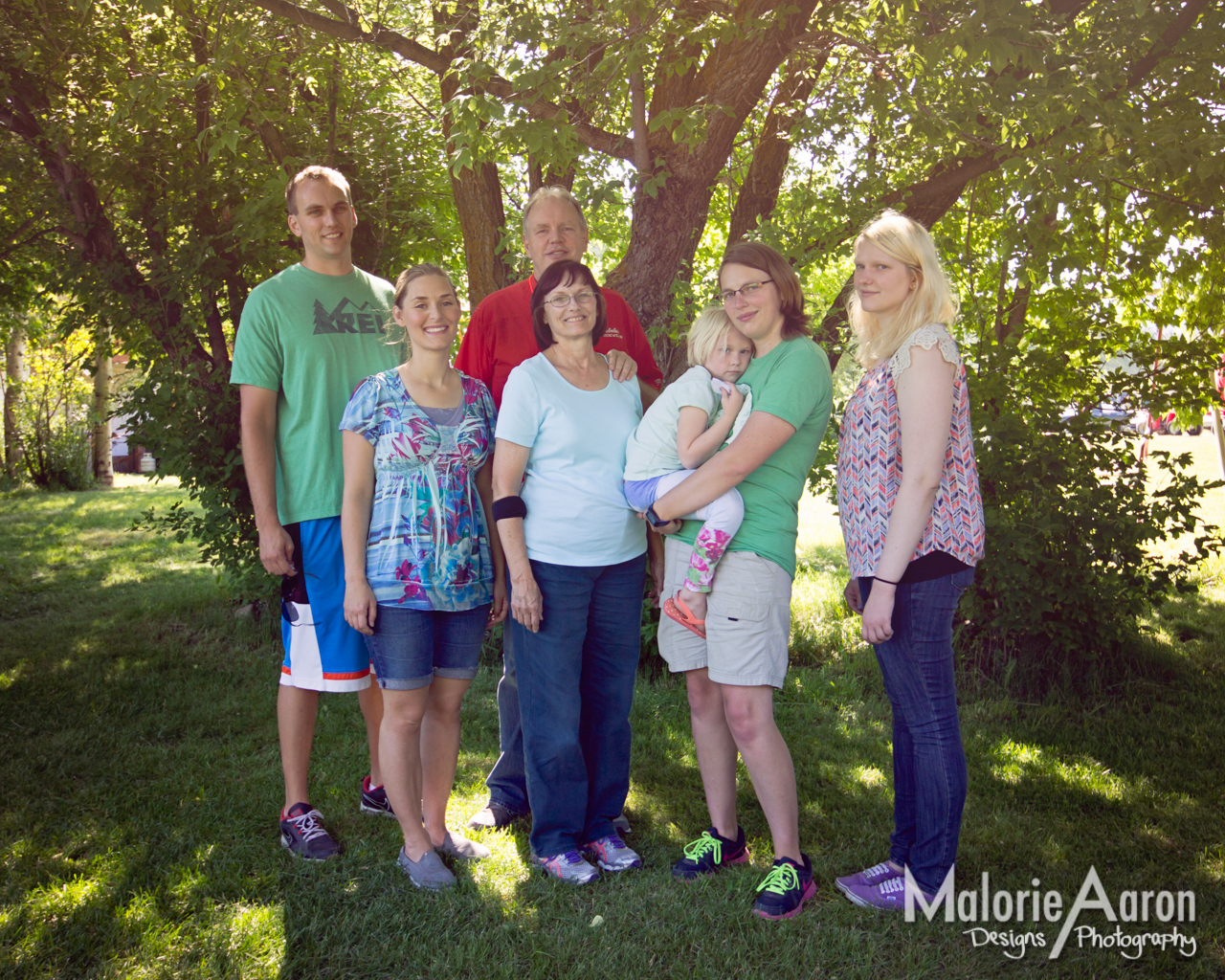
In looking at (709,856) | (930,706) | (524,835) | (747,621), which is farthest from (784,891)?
(524,835)

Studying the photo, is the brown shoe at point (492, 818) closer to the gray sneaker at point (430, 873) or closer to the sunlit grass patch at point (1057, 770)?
the gray sneaker at point (430, 873)

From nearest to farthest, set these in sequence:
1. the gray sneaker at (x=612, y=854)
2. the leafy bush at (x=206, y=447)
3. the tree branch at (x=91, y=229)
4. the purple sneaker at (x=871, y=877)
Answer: the purple sneaker at (x=871, y=877) → the gray sneaker at (x=612, y=854) → the leafy bush at (x=206, y=447) → the tree branch at (x=91, y=229)

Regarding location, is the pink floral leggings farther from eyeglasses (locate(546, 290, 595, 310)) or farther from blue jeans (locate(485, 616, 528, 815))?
blue jeans (locate(485, 616, 528, 815))

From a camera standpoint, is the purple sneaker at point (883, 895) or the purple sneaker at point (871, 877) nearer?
the purple sneaker at point (883, 895)

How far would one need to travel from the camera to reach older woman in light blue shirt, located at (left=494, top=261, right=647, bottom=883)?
2857mm

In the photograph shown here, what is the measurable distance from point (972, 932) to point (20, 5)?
311 inches

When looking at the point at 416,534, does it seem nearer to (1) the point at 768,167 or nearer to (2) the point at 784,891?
(2) the point at 784,891

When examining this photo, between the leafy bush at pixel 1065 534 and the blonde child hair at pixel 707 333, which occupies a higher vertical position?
the blonde child hair at pixel 707 333

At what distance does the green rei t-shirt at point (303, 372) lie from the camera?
124 inches

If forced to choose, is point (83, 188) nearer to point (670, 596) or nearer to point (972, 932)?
point (670, 596)

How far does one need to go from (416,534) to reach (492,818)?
1.30m

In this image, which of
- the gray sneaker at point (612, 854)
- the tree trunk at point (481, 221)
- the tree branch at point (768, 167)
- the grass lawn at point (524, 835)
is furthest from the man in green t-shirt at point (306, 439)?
the tree branch at point (768, 167)

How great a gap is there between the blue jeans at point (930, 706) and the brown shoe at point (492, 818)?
156 cm

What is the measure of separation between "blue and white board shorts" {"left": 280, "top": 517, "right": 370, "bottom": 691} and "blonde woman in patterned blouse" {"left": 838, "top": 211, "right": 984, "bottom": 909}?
5.86ft
